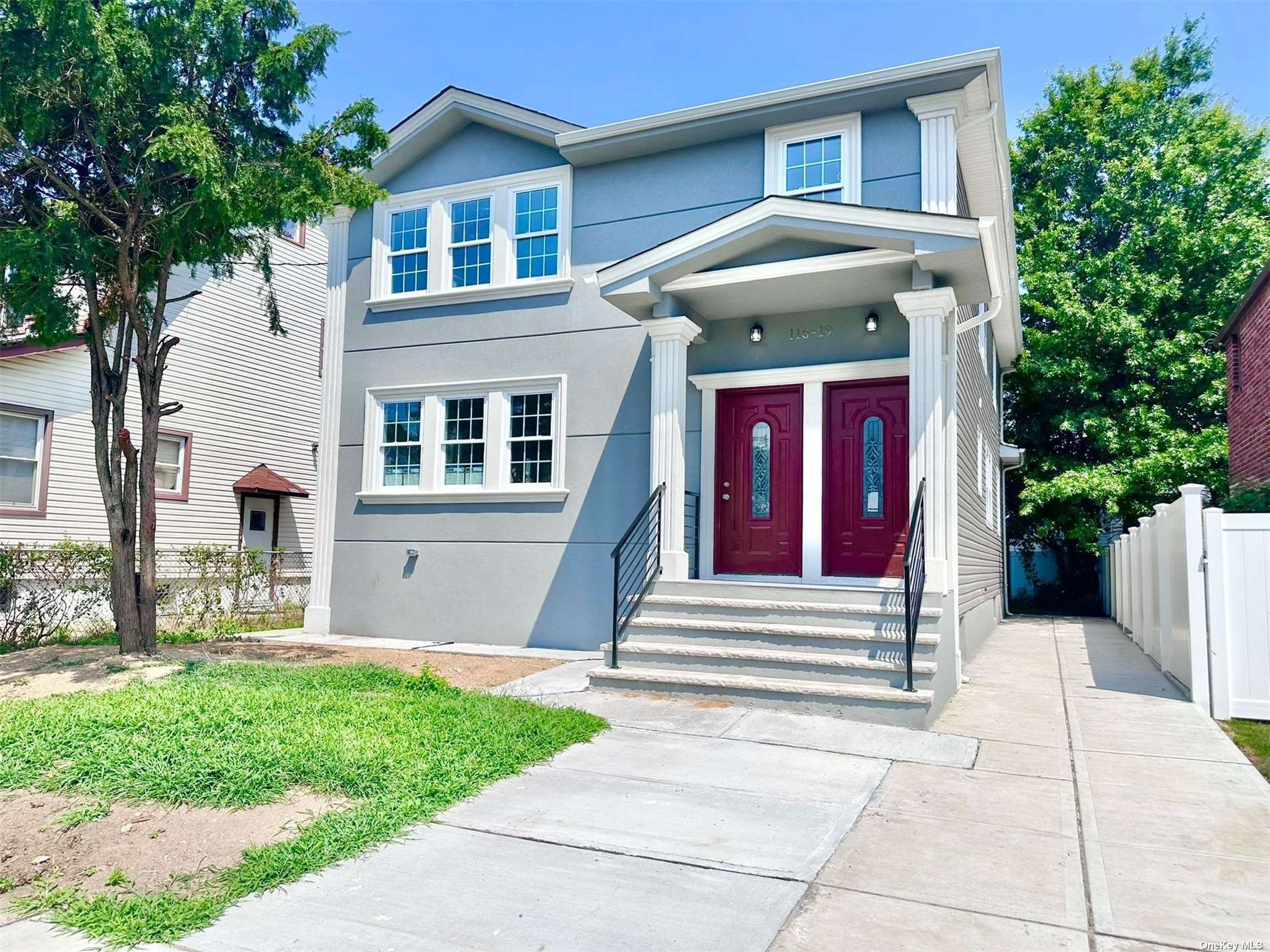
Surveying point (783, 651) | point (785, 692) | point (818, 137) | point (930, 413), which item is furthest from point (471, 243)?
point (785, 692)

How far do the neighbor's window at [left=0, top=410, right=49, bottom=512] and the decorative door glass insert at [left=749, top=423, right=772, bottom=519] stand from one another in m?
11.3

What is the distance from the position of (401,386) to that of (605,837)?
810 cm

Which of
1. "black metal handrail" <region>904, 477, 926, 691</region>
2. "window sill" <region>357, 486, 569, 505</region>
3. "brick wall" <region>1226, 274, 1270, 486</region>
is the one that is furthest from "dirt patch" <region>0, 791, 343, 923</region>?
"brick wall" <region>1226, 274, 1270, 486</region>

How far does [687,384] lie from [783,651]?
11.2ft

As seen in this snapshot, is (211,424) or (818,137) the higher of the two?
(818,137)

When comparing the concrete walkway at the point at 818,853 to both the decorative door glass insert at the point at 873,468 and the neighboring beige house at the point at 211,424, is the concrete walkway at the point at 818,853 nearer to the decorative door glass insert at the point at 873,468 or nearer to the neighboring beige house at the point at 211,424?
the decorative door glass insert at the point at 873,468

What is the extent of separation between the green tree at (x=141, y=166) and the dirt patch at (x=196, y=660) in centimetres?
55

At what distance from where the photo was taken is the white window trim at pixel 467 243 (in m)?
10.5

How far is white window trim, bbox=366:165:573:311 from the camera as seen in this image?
10453 mm

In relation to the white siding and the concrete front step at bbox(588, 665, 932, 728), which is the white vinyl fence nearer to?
the white siding

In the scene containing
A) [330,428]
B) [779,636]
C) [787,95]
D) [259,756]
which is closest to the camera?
[259,756]

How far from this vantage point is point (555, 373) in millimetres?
10242

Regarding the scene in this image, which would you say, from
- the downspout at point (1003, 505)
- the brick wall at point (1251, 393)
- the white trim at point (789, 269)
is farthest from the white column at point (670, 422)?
the downspout at point (1003, 505)

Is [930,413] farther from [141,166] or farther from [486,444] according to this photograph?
[141,166]
